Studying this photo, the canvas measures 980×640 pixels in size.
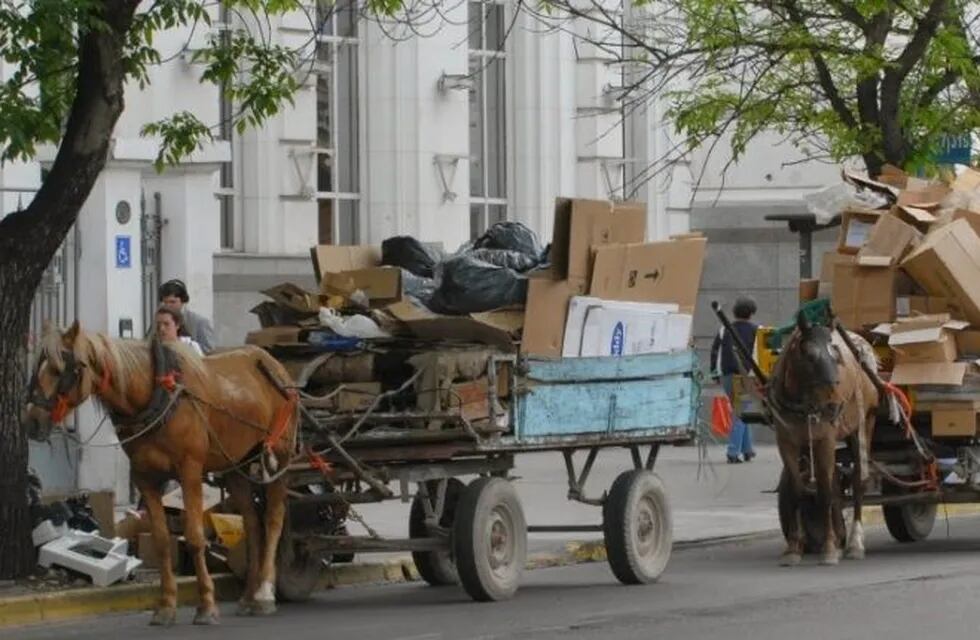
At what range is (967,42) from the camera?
72.3 ft

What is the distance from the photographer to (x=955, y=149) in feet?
75.7

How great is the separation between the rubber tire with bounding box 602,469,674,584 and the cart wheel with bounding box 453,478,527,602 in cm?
72

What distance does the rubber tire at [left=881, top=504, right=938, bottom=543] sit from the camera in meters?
18.8

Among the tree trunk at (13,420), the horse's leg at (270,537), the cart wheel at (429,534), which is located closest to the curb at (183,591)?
the cart wheel at (429,534)

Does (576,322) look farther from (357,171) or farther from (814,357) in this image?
(357,171)

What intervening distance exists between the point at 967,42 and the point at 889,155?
1.21m

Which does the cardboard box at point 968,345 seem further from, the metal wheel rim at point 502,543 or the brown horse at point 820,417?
the metal wheel rim at point 502,543

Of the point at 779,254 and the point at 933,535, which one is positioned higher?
the point at 779,254

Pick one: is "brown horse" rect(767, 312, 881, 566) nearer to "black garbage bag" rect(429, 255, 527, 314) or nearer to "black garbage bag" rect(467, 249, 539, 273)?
"black garbage bag" rect(467, 249, 539, 273)

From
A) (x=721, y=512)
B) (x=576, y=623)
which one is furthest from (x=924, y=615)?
(x=721, y=512)

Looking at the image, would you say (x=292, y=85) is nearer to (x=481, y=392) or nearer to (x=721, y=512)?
(x=481, y=392)

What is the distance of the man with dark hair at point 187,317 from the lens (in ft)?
55.0

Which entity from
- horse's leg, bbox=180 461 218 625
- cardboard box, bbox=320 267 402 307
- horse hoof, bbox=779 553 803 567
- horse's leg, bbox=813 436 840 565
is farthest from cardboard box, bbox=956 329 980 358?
horse's leg, bbox=180 461 218 625

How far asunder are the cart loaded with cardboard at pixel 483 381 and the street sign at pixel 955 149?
7262mm
